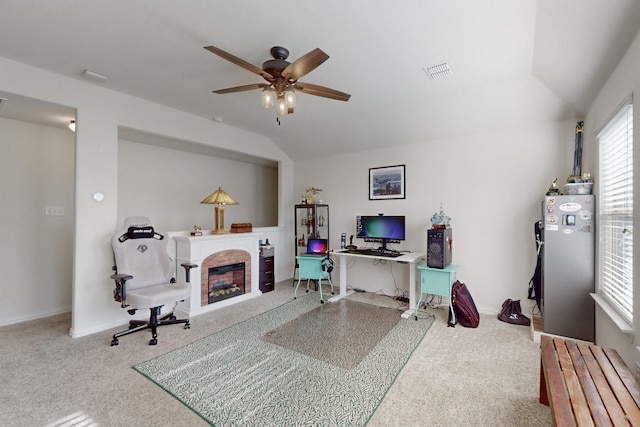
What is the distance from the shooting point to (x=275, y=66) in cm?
219

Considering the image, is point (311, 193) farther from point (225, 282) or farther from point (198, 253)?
point (198, 253)

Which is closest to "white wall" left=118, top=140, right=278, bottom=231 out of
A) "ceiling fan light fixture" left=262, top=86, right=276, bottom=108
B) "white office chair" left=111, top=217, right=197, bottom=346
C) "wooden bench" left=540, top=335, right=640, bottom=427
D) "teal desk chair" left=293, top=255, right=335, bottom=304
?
"white office chair" left=111, top=217, right=197, bottom=346

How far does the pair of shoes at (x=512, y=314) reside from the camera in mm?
3312

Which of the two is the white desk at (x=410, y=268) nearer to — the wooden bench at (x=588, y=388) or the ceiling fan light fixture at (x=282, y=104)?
the wooden bench at (x=588, y=388)

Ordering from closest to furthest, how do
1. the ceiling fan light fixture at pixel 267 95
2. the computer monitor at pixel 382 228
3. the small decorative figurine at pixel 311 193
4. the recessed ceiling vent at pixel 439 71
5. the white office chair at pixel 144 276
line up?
the ceiling fan light fixture at pixel 267 95 → the recessed ceiling vent at pixel 439 71 → the white office chair at pixel 144 276 → the computer monitor at pixel 382 228 → the small decorative figurine at pixel 311 193

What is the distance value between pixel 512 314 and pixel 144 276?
4271mm

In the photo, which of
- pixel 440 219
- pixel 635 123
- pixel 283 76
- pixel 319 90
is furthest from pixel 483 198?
pixel 283 76

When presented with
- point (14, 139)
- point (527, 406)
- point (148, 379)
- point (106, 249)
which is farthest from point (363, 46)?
point (14, 139)

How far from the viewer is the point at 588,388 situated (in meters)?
1.43

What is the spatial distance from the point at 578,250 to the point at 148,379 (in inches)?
152

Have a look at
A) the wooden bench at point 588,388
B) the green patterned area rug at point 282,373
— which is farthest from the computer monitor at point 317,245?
the wooden bench at point 588,388

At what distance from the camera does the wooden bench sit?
1.22 m

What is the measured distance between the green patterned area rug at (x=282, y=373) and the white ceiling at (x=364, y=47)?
8.62ft

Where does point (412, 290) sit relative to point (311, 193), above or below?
below
